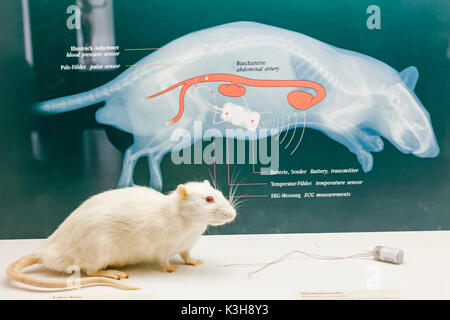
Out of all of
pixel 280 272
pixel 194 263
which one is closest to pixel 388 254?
pixel 280 272

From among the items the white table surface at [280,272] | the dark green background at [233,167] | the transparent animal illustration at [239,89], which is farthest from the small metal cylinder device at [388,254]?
the transparent animal illustration at [239,89]

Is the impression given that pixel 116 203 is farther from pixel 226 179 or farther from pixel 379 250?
pixel 379 250

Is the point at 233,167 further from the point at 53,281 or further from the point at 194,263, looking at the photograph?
the point at 53,281

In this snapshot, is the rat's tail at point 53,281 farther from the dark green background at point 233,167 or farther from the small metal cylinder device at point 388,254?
the small metal cylinder device at point 388,254

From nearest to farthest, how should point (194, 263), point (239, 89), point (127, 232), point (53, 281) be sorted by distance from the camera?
1. point (53, 281)
2. point (127, 232)
3. point (194, 263)
4. point (239, 89)

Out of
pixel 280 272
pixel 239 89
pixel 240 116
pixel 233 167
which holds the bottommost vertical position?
pixel 280 272

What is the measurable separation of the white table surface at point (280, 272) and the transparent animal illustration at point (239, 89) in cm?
58

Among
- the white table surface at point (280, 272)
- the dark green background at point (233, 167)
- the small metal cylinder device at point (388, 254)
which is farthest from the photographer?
the dark green background at point (233, 167)

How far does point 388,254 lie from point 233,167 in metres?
0.92

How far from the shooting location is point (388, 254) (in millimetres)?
2123

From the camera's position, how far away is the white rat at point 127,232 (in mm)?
1921

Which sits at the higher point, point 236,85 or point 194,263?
point 236,85

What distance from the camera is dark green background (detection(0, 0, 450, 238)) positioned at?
2.43m
